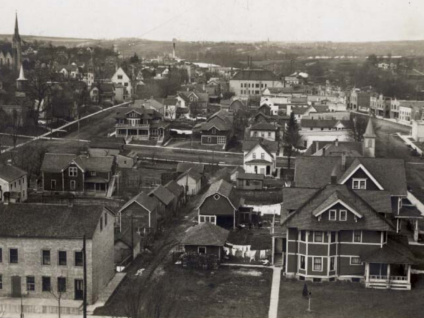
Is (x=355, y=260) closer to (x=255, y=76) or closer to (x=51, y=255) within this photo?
(x=51, y=255)

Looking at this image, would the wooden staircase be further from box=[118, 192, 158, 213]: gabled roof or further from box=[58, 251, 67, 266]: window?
box=[58, 251, 67, 266]: window

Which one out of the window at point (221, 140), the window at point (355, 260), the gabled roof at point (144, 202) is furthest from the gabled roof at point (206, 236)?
the window at point (221, 140)

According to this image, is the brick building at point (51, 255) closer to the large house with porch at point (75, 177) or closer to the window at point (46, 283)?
the window at point (46, 283)

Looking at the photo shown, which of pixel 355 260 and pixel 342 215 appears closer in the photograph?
pixel 342 215

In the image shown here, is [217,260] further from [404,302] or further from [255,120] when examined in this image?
[255,120]

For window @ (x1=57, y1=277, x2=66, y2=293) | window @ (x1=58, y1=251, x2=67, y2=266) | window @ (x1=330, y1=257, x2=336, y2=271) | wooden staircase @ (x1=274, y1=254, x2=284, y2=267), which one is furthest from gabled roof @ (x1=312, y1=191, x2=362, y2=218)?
window @ (x1=57, y1=277, x2=66, y2=293)

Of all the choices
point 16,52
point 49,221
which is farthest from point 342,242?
point 16,52

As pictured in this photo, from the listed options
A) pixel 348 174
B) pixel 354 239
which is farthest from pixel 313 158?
pixel 354 239

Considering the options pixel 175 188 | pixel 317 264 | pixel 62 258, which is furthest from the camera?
pixel 175 188
